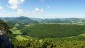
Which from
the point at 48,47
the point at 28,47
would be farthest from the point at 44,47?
the point at 28,47

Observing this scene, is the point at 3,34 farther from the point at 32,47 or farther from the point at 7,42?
the point at 32,47

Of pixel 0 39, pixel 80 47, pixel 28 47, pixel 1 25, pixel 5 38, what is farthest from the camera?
pixel 80 47

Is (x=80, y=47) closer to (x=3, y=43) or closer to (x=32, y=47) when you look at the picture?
(x=32, y=47)

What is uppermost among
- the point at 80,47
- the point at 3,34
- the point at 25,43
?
the point at 3,34

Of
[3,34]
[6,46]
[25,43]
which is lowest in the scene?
[25,43]

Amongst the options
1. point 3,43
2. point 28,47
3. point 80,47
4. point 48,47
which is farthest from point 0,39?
point 80,47

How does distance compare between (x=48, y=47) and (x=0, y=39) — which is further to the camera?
(x=48, y=47)

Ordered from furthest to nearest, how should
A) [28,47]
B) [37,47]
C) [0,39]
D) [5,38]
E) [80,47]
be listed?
[80,47], [37,47], [28,47], [5,38], [0,39]

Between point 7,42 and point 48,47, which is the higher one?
point 7,42

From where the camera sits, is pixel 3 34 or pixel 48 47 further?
pixel 48 47
